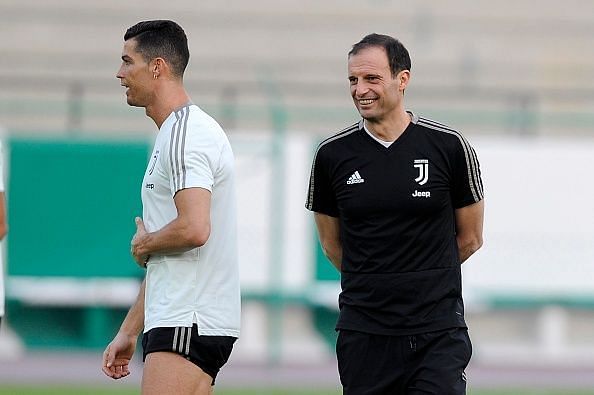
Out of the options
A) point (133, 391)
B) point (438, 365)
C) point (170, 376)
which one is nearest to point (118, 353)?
point (170, 376)

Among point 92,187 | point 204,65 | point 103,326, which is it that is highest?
point 204,65

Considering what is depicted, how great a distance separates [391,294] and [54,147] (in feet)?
35.5

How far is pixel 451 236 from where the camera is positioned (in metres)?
5.54

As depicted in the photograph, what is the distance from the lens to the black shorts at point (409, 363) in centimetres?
535

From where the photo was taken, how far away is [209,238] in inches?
197

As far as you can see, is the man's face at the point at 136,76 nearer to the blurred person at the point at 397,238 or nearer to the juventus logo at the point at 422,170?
the blurred person at the point at 397,238

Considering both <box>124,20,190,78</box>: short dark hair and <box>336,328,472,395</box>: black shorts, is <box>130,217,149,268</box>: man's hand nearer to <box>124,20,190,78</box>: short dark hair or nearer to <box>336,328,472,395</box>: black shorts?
<box>124,20,190,78</box>: short dark hair

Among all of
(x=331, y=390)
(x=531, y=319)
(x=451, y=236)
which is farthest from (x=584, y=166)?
(x=451, y=236)

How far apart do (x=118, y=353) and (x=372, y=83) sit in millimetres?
1467

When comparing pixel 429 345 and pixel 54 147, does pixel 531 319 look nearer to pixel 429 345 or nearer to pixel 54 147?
pixel 54 147

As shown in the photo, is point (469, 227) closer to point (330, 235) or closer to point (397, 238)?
point (397, 238)

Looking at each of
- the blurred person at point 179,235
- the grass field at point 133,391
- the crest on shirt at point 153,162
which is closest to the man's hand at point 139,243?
the blurred person at point 179,235

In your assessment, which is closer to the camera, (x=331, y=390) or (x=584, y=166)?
(x=331, y=390)

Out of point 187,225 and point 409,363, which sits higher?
point 187,225
